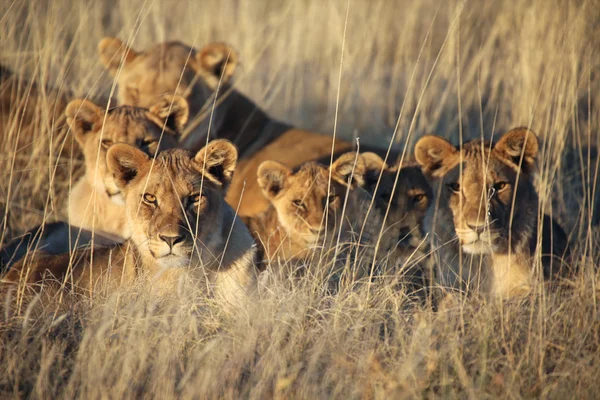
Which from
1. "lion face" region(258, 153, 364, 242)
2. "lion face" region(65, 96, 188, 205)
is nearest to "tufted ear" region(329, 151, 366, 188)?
"lion face" region(258, 153, 364, 242)

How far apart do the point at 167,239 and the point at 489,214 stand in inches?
69.2

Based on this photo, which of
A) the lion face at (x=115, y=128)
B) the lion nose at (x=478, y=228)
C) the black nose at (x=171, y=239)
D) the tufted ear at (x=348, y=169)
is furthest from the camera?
the lion face at (x=115, y=128)

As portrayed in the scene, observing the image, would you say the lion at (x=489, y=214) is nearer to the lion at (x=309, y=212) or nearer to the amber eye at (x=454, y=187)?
the amber eye at (x=454, y=187)

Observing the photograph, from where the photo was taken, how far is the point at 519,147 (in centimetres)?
484

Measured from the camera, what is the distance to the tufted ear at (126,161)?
4223 millimetres

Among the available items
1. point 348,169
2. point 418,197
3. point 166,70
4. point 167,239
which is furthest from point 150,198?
point 166,70

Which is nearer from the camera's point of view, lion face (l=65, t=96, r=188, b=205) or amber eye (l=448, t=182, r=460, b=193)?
amber eye (l=448, t=182, r=460, b=193)

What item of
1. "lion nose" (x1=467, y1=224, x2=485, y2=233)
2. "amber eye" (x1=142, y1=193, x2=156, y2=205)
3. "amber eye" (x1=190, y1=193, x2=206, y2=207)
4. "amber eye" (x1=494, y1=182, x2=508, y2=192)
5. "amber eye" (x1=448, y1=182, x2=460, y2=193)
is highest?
"amber eye" (x1=494, y1=182, x2=508, y2=192)

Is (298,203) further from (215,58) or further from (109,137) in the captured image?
(215,58)

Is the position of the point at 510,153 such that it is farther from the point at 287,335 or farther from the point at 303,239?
the point at 287,335

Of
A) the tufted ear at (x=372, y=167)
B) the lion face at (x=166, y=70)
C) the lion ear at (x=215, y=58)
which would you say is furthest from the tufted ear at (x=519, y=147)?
Result: the lion ear at (x=215, y=58)

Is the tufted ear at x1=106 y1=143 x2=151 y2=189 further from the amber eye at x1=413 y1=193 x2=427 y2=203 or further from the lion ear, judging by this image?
the lion ear

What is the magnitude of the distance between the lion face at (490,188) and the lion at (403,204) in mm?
182

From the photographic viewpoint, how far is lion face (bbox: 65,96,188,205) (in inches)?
202
